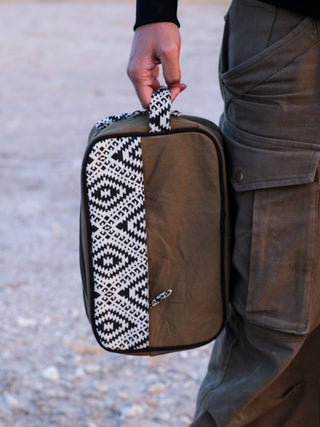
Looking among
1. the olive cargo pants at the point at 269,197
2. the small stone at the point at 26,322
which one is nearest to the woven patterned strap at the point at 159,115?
the olive cargo pants at the point at 269,197

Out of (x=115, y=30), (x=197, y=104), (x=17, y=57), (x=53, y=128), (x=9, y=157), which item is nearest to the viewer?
(x=9, y=157)

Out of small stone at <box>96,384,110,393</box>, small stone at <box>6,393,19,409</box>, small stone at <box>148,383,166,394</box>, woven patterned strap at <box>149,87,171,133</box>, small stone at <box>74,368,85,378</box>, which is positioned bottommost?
small stone at <box>148,383,166,394</box>

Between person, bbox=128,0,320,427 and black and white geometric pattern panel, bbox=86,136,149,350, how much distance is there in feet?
0.50

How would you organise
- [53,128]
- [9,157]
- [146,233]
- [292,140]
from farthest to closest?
[53,128], [9,157], [146,233], [292,140]

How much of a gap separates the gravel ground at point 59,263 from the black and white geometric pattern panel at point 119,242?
2.21 feet

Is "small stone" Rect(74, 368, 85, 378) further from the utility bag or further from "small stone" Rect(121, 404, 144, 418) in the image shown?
the utility bag

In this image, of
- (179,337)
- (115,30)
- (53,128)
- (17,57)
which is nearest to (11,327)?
(179,337)

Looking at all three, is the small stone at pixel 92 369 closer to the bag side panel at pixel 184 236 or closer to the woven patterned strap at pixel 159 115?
the bag side panel at pixel 184 236

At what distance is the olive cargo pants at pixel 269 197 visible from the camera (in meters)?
1.29

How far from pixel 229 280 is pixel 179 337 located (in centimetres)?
17

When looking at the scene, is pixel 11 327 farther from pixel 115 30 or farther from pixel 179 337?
pixel 115 30

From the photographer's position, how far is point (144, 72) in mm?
1394

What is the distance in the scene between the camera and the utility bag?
1.38m

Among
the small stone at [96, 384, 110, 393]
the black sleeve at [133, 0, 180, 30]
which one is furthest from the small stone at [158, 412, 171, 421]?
the black sleeve at [133, 0, 180, 30]
